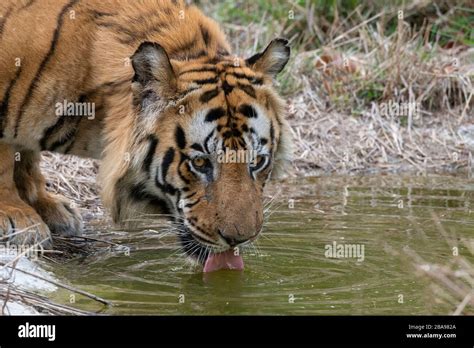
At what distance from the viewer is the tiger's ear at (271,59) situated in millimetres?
5227

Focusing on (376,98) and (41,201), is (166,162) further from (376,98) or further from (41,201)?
(376,98)

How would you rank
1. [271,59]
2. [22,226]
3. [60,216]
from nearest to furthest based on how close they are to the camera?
1. [271,59]
2. [22,226]
3. [60,216]

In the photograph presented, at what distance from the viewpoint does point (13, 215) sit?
570cm

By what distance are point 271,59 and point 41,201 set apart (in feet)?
6.42

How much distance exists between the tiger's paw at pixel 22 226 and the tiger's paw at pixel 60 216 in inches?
17.2

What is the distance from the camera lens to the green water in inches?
188

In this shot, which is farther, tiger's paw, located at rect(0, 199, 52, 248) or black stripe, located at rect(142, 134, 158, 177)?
tiger's paw, located at rect(0, 199, 52, 248)

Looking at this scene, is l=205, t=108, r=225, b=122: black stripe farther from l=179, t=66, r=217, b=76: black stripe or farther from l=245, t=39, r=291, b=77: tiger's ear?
l=245, t=39, r=291, b=77: tiger's ear

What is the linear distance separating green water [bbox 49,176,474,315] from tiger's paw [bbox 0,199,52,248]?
0.25 m
